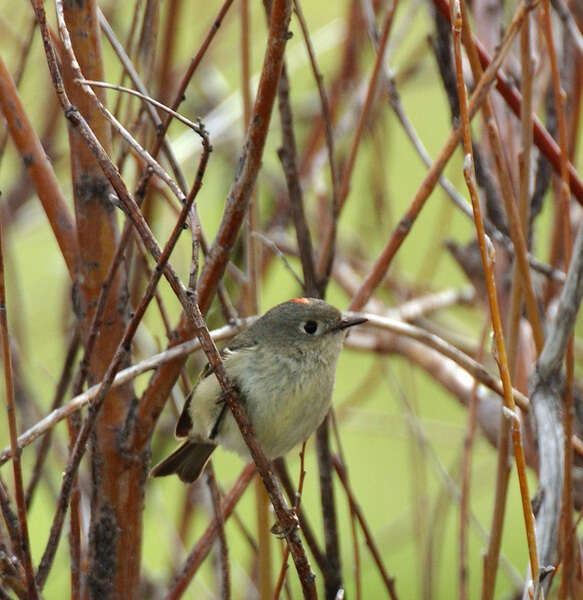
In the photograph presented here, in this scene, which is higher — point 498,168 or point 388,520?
point 388,520

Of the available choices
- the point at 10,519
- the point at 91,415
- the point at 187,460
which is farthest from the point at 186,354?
the point at 187,460

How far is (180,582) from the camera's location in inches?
67.3

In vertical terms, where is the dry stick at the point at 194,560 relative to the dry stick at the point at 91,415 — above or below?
below

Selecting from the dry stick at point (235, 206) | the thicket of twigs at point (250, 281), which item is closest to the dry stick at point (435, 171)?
the thicket of twigs at point (250, 281)

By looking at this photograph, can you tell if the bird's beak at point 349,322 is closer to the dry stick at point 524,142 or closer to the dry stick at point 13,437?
the dry stick at point 524,142

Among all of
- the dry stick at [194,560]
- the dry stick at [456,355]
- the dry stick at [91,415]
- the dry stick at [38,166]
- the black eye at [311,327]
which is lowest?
the dry stick at [194,560]

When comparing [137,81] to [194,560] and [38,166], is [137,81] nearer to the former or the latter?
[38,166]

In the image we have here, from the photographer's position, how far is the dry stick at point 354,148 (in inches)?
71.9

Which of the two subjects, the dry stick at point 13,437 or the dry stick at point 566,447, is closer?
the dry stick at point 13,437

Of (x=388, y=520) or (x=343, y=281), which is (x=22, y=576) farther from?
(x=388, y=520)

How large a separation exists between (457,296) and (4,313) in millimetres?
2146

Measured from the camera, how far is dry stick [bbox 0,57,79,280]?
5.49 ft

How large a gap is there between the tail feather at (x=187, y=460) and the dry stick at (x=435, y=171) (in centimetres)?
73

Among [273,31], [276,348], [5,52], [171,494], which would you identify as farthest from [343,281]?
[5,52]
